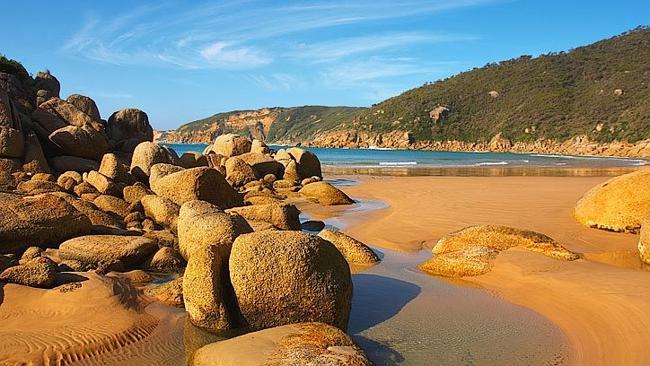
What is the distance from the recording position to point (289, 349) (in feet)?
15.9

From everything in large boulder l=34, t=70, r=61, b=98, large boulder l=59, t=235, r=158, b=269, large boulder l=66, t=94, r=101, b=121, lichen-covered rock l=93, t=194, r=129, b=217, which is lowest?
large boulder l=59, t=235, r=158, b=269

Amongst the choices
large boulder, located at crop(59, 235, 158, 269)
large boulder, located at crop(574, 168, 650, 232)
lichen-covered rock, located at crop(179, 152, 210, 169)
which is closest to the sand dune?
large boulder, located at crop(59, 235, 158, 269)

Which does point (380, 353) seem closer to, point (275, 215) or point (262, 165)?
point (275, 215)

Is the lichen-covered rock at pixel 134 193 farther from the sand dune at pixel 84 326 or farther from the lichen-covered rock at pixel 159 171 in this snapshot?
the sand dune at pixel 84 326

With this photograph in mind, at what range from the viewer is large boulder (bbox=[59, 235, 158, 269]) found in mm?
8438

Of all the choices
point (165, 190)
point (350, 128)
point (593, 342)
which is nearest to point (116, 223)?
point (165, 190)

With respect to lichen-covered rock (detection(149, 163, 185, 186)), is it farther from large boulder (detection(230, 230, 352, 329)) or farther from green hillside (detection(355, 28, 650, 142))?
green hillside (detection(355, 28, 650, 142))

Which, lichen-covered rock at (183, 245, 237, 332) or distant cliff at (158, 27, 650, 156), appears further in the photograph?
distant cliff at (158, 27, 650, 156)

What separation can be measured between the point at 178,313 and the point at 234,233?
1.65 metres

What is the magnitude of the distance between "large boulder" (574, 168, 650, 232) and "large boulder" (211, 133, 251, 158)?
74.0 feet

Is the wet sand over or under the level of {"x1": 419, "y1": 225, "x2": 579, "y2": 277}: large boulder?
under

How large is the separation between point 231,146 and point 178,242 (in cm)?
2201

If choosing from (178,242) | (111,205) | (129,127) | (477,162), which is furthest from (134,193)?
(477,162)

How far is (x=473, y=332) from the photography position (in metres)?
6.14
